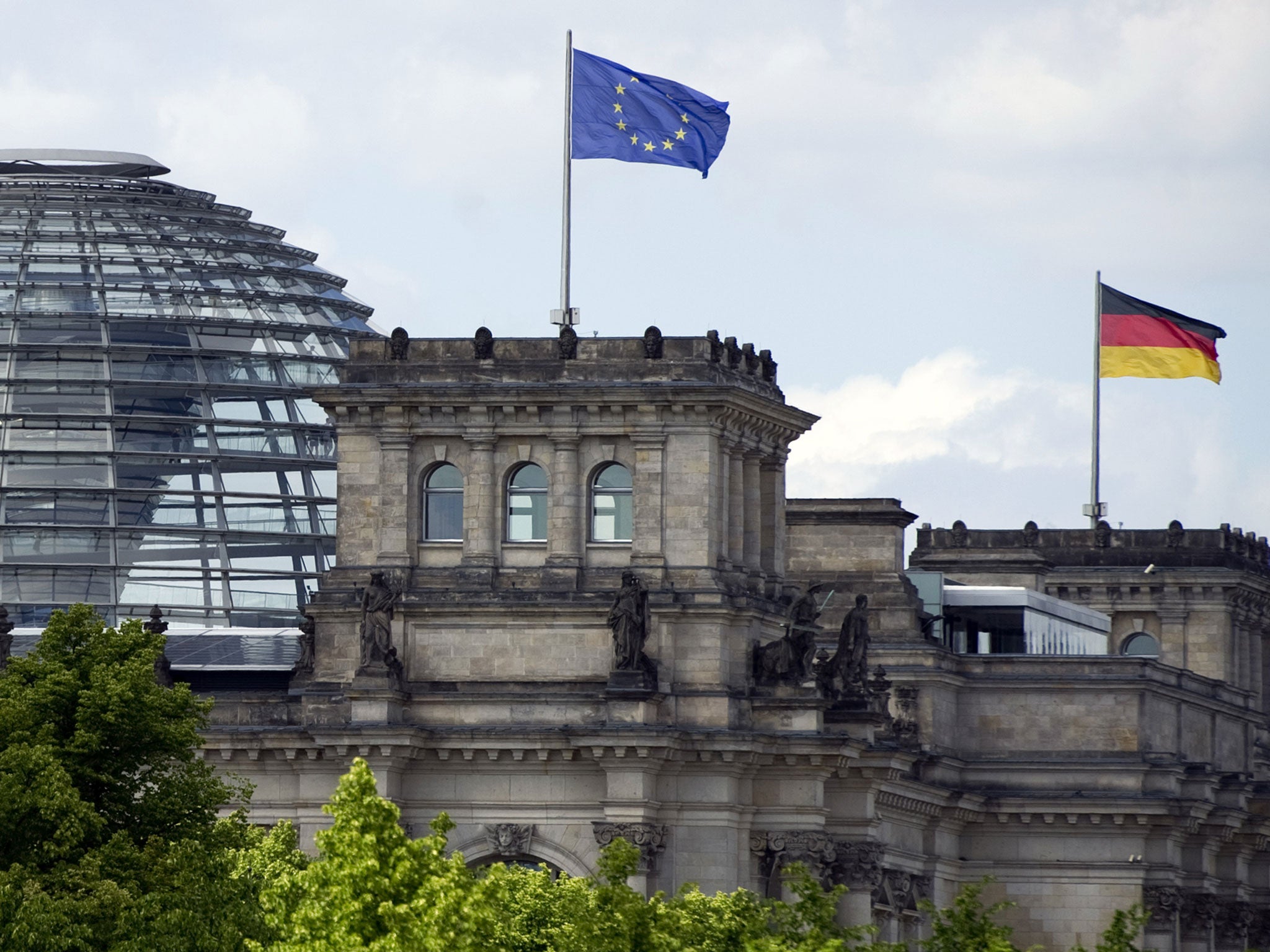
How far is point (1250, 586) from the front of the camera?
147 meters

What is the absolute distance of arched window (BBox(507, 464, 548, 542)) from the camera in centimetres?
10075

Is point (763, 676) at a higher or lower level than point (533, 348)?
lower

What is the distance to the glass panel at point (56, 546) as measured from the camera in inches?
5012

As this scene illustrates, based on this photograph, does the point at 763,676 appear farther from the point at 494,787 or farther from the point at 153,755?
the point at 153,755

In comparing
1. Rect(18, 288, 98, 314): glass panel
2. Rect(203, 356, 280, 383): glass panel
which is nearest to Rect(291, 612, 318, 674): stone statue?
Rect(203, 356, 280, 383): glass panel

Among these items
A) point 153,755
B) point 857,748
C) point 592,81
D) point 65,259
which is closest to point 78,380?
point 65,259

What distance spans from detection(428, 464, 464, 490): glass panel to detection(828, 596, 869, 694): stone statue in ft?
35.8

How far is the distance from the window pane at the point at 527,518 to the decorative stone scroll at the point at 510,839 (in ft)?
23.4

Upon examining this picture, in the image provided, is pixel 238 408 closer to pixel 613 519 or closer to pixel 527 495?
pixel 527 495

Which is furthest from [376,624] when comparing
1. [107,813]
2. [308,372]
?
[308,372]

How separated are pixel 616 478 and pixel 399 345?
6303 mm

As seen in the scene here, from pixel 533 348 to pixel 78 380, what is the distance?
31.3 m

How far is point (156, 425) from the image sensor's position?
129 metres

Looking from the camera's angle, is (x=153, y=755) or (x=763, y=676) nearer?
(x=153, y=755)
